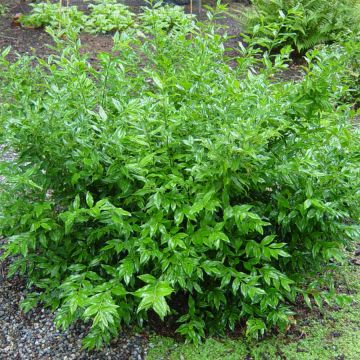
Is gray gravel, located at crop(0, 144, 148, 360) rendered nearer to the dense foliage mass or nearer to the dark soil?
the dense foliage mass

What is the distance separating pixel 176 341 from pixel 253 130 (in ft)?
4.31

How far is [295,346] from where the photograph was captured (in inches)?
109

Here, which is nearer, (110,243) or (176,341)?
(110,243)

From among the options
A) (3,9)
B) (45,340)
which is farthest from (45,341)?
(3,9)

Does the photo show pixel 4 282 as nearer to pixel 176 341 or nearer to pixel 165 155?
pixel 176 341

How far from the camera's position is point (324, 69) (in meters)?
2.49

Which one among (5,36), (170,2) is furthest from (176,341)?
(170,2)

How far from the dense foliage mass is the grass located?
123mm

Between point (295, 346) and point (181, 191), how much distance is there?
1.11 meters

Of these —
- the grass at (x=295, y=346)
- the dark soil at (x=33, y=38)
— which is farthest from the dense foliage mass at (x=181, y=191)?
the dark soil at (x=33, y=38)

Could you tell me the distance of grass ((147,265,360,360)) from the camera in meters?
2.69

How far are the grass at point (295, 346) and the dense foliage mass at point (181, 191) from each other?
0.12 metres

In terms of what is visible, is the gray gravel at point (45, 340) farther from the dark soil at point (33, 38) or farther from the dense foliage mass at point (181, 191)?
the dark soil at point (33, 38)

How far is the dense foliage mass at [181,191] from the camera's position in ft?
7.51
